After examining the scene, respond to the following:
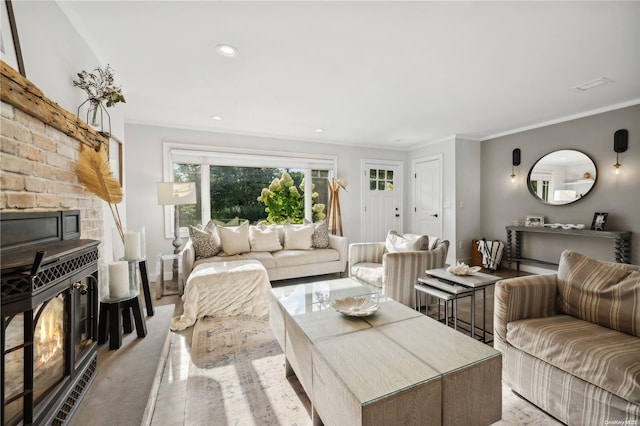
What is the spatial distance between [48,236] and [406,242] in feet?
9.52

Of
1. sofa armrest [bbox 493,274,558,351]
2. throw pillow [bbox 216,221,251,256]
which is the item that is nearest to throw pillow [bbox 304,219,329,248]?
throw pillow [bbox 216,221,251,256]

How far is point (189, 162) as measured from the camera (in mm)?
4336

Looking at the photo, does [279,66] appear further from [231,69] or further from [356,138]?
[356,138]

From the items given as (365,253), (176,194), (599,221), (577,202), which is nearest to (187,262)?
(176,194)

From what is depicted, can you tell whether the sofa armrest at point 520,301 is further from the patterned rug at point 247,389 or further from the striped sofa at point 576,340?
the patterned rug at point 247,389

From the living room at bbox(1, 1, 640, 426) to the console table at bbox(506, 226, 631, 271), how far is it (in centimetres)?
17

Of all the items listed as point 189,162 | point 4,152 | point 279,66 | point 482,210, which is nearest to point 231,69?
point 279,66

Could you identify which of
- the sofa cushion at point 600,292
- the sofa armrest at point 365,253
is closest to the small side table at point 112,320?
the sofa armrest at point 365,253

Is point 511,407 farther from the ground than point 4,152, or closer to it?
closer to it

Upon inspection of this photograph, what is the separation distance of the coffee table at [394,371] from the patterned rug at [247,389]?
22cm

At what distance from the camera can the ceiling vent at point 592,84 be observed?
278 cm

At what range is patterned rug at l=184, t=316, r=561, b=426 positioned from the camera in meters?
1.45

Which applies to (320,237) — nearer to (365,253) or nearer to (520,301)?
(365,253)

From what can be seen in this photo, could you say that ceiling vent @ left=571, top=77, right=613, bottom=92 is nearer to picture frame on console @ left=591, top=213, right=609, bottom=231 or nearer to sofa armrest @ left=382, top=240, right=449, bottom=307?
picture frame on console @ left=591, top=213, right=609, bottom=231
